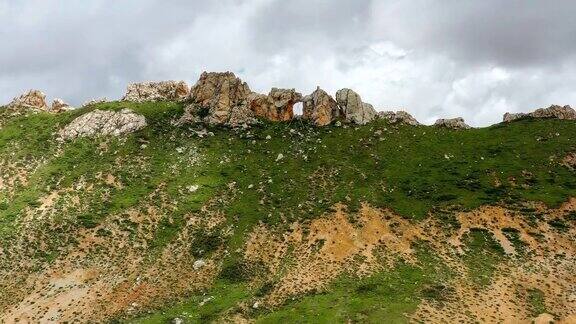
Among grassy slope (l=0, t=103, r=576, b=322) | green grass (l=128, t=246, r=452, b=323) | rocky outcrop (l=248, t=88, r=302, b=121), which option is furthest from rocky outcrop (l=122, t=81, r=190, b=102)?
green grass (l=128, t=246, r=452, b=323)

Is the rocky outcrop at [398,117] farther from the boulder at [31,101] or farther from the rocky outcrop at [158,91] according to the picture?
the boulder at [31,101]

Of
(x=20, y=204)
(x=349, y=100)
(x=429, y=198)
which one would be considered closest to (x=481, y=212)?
(x=429, y=198)

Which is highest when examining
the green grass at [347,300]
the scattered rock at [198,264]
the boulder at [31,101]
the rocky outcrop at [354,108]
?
the boulder at [31,101]

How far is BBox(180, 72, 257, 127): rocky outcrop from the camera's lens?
4488 inches

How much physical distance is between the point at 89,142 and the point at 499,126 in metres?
90.1

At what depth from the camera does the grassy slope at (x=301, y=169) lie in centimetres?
8275

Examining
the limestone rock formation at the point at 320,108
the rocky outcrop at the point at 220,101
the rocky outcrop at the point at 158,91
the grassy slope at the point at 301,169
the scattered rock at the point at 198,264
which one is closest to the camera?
the scattered rock at the point at 198,264

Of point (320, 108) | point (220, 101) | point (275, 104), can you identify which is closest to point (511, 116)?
point (320, 108)

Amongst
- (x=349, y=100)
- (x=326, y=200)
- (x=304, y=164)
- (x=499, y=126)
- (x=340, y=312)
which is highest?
(x=349, y=100)

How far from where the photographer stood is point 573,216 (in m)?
79.7

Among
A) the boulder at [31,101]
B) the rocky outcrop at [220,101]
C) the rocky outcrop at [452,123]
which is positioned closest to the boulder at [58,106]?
Result: the boulder at [31,101]

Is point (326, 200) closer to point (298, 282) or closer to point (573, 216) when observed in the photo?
point (298, 282)

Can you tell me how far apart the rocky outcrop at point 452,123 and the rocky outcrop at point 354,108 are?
50.8ft

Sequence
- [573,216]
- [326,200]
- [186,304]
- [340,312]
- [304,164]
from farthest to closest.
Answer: [304,164] → [326,200] → [573,216] → [186,304] → [340,312]
